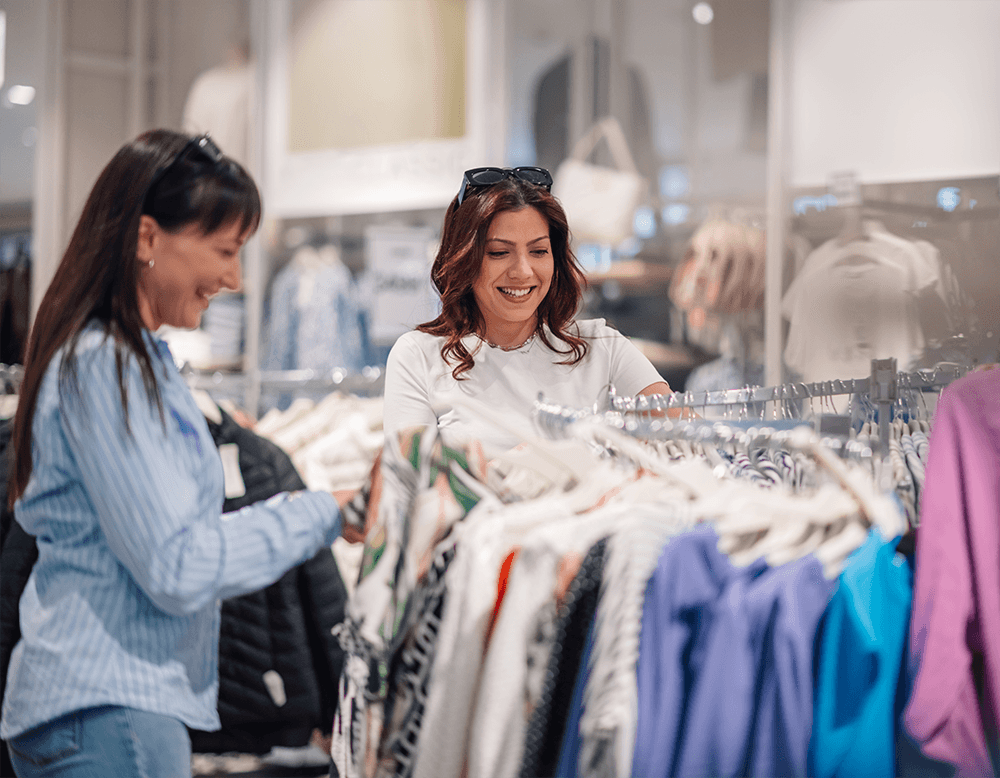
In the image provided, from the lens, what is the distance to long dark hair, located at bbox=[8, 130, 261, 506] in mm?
1225

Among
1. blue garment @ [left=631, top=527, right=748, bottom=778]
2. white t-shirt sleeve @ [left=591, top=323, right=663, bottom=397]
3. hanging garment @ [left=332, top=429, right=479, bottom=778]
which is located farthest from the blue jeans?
white t-shirt sleeve @ [left=591, top=323, right=663, bottom=397]

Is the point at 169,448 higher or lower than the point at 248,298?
lower

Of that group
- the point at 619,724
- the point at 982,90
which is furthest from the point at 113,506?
the point at 982,90

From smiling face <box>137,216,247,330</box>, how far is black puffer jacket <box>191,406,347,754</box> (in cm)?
102

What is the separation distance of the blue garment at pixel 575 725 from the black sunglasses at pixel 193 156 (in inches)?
30.9

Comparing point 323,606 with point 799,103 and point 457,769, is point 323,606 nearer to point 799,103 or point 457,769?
point 457,769

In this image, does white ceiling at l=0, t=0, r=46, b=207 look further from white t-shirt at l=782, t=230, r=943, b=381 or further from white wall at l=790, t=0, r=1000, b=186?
white t-shirt at l=782, t=230, r=943, b=381

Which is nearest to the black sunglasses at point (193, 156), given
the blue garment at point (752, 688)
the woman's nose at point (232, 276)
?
the woman's nose at point (232, 276)

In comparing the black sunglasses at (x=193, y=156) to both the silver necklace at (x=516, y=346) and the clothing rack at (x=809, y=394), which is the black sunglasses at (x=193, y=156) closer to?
the clothing rack at (x=809, y=394)

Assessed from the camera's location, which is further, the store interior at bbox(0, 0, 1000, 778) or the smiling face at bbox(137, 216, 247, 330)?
the smiling face at bbox(137, 216, 247, 330)

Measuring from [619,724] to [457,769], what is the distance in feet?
0.74

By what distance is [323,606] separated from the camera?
2.31m

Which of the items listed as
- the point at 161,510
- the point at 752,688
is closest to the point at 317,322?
the point at 161,510

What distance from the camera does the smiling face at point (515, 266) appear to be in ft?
6.15
